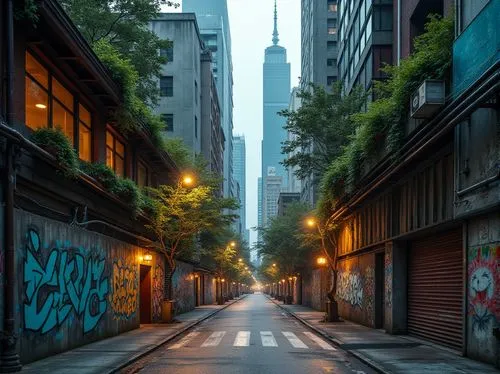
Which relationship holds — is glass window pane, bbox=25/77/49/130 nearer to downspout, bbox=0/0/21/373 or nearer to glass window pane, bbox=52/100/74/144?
glass window pane, bbox=52/100/74/144

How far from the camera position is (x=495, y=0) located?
13.4 m

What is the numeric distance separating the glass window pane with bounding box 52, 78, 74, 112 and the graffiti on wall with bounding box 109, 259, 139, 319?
6.56 metres

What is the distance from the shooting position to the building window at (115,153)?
24.4 metres

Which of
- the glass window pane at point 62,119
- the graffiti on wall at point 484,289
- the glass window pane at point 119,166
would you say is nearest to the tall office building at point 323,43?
the glass window pane at point 119,166

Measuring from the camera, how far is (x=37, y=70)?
16.7 metres

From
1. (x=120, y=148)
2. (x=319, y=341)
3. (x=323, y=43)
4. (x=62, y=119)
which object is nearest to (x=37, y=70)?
(x=62, y=119)

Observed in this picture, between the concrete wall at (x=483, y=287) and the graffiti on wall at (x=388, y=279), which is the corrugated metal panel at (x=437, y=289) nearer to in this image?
the graffiti on wall at (x=388, y=279)

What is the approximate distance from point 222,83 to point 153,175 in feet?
407

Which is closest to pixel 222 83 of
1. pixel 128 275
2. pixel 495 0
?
pixel 128 275

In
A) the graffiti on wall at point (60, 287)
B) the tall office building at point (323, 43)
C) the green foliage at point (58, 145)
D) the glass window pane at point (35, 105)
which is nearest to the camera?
the graffiti on wall at point (60, 287)

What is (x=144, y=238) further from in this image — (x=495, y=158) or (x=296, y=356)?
(x=495, y=158)

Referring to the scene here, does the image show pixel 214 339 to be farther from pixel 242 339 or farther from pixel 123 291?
pixel 123 291

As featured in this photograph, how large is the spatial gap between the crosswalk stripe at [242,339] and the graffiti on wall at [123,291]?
4671mm

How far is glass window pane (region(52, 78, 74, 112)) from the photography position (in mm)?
18112
